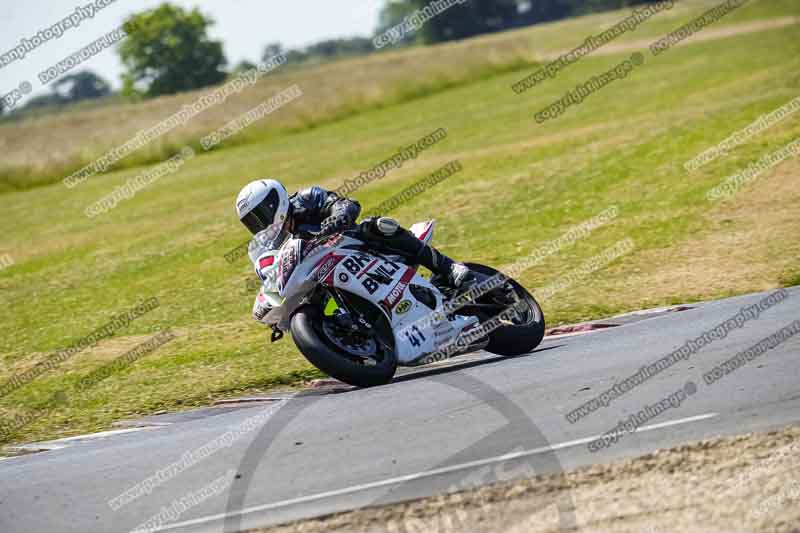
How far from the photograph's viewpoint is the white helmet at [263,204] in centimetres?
834

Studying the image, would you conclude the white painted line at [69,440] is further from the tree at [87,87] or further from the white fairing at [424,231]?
the tree at [87,87]

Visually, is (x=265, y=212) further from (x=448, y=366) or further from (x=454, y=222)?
(x=454, y=222)

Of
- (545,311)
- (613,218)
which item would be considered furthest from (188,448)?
(613,218)

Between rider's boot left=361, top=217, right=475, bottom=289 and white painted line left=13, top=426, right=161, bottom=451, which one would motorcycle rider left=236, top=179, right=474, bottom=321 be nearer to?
rider's boot left=361, top=217, right=475, bottom=289

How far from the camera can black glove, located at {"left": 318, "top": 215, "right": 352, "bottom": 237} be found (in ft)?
27.0

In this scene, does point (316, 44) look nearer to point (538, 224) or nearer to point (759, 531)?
point (538, 224)

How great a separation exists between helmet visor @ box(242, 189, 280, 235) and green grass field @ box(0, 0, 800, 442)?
6.93 ft

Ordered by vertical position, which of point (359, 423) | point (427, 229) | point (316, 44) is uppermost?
point (316, 44)

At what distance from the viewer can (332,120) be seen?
4456cm

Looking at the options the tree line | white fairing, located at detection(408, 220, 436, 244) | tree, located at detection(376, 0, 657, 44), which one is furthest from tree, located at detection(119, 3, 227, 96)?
white fairing, located at detection(408, 220, 436, 244)

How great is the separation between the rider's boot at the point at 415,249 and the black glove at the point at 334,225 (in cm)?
33

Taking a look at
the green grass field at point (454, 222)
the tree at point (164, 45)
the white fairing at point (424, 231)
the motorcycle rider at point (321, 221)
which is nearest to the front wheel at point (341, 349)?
the motorcycle rider at point (321, 221)

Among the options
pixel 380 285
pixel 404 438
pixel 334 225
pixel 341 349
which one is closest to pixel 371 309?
pixel 380 285

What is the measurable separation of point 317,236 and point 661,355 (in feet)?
8.83
